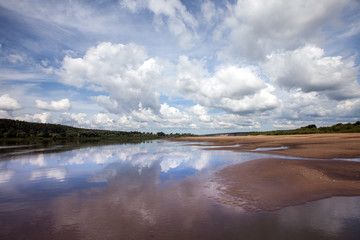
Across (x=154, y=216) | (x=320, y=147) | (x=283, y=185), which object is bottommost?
(x=154, y=216)

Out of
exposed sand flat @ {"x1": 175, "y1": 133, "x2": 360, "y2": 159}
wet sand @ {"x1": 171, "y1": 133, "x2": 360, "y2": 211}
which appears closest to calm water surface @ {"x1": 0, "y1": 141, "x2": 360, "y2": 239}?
wet sand @ {"x1": 171, "y1": 133, "x2": 360, "y2": 211}

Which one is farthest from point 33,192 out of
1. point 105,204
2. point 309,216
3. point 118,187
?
point 309,216

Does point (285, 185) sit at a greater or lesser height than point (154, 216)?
greater

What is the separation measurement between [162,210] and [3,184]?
13980 mm

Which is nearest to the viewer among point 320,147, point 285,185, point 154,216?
point 154,216

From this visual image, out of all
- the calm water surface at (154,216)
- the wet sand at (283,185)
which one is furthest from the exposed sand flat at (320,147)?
the calm water surface at (154,216)

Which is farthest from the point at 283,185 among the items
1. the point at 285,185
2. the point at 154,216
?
the point at 154,216

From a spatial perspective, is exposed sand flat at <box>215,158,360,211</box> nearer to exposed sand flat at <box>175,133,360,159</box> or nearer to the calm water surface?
the calm water surface

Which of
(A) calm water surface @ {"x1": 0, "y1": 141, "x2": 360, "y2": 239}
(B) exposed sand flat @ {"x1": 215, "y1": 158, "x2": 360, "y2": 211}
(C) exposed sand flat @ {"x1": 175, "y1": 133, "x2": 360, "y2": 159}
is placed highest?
(C) exposed sand flat @ {"x1": 175, "y1": 133, "x2": 360, "y2": 159}

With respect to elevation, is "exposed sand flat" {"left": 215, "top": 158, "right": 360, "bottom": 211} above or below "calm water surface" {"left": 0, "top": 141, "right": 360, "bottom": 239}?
above

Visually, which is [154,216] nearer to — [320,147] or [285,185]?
[285,185]

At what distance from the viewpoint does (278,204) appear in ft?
26.4

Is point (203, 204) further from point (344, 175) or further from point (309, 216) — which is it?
point (344, 175)

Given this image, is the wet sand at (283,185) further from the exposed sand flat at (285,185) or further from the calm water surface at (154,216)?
the calm water surface at (154,216)
